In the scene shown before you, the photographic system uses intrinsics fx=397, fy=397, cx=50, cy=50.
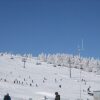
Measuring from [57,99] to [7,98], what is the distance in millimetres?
3071

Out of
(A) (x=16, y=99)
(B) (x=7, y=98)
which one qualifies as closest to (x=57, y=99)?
(B) (x=7, y=98)

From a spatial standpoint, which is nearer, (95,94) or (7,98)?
(7,98)

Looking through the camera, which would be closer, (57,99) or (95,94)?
(57,99)

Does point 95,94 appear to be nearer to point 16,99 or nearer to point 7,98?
point 7,98

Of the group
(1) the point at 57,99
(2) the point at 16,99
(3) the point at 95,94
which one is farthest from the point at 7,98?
(2) the point at 16,99

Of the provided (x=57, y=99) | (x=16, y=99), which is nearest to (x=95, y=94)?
(x=57, y=99)

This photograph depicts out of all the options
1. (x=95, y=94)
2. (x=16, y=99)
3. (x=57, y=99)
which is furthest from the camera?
(x=16, y=99)

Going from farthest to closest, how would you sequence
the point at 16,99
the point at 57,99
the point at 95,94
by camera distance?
the point at 16,99 < the point at 95,94 < the point at 57,99

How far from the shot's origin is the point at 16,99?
1375 inches

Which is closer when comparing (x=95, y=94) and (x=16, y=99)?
(x=95, y=94)

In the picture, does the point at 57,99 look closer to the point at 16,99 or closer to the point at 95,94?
the point at 95,94

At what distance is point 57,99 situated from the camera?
72.0ft

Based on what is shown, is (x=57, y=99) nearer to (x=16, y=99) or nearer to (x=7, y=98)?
(x=7, y=98)

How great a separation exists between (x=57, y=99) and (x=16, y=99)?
13527 mm
